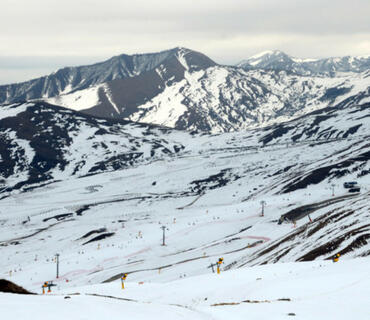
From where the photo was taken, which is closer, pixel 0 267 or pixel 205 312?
pixel 205 312

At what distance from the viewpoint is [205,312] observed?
2205 cm

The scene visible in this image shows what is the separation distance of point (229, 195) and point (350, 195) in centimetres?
7827

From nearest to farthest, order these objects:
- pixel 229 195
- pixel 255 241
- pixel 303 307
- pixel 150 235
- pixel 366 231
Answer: pixel 303 307
pixel 366 231
pixel 255 241
pixel 150 235
pixel 229 195

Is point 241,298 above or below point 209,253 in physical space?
above

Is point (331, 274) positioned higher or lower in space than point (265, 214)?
higher

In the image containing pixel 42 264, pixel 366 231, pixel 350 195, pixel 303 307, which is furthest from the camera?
pixel 350 195

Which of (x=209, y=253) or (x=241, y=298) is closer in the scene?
(x=241, y=298)

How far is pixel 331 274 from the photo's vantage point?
2786 cm

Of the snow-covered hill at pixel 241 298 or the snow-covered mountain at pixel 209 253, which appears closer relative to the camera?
the snow-covered hill at pixel 241 298

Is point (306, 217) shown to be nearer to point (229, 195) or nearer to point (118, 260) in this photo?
point (118, 260)

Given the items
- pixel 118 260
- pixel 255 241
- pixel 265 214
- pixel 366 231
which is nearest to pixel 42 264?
pixel 118 260

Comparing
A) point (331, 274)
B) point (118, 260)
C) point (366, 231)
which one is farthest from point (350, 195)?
point (331, 274)

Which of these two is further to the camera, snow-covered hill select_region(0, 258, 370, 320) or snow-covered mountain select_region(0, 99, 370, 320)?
snow-covered mountain select_region(0, 99, 370, 320)

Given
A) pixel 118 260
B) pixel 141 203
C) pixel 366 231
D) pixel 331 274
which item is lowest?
pixel 141 203
